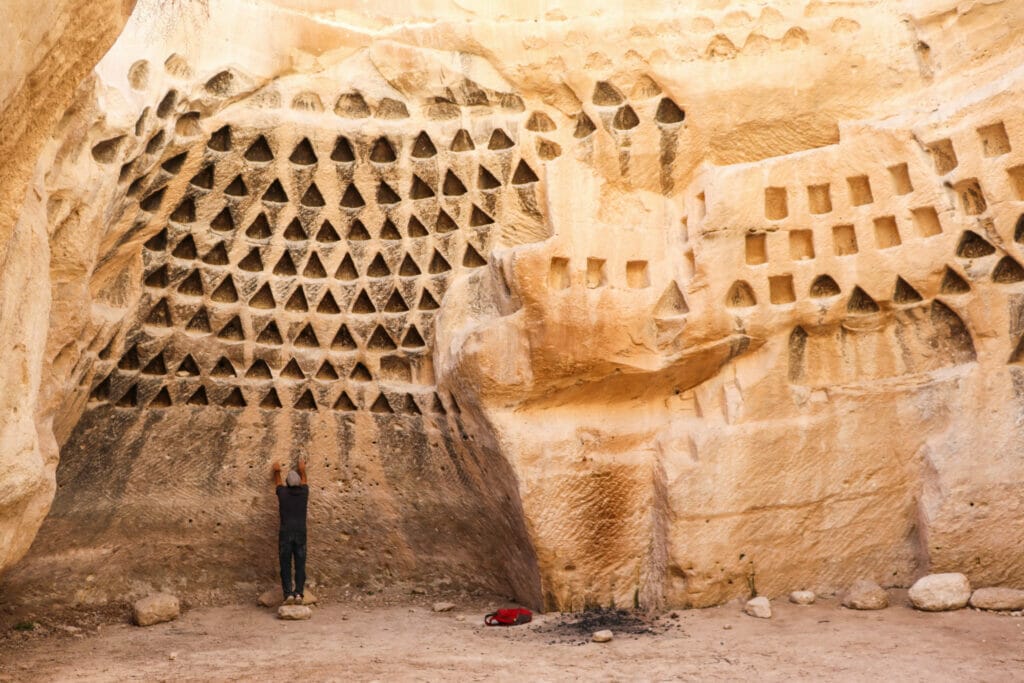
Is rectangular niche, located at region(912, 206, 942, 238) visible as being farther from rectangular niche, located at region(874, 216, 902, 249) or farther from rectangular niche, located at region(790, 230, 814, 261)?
rectangular niche, located at region(790, 230, 814, 261)

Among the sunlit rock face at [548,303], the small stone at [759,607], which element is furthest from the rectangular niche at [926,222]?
the small stone at [759,607]

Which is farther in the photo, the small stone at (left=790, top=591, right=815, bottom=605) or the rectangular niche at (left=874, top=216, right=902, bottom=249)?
the rectangular niche at (left=874, top=216, right=902, bottom=249)

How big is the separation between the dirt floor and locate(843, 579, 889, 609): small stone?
0.08m

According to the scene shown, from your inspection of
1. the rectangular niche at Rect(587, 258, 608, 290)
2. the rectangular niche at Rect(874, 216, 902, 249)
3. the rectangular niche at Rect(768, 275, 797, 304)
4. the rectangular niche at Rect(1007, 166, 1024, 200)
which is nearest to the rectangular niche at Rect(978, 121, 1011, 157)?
the rectangular niche at Rect(1007, 166, 1024, 200)

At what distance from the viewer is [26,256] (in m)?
5.93

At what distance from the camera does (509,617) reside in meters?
8.52

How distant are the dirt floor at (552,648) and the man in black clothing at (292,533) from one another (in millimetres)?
388

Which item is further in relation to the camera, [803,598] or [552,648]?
[803,598]

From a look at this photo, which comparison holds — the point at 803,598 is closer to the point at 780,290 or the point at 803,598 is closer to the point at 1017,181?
the point at 780,290

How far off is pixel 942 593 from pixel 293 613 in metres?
4.86

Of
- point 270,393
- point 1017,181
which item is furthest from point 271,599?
point 1017,181

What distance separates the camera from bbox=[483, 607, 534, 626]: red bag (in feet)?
27.9

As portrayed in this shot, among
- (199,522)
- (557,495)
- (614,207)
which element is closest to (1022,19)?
(614,207)

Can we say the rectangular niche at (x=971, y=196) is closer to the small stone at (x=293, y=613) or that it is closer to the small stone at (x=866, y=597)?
the small stone at (x=866, y=597)
